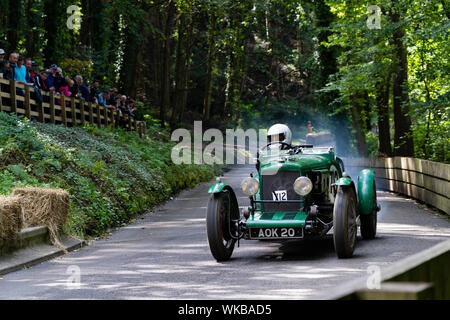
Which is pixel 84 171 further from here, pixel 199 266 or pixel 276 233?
pixel 276 233

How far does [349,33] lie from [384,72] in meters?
2.23

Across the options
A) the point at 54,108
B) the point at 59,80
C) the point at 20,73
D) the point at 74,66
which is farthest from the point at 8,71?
the point at 74,66

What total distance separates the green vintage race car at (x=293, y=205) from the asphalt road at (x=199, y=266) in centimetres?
37

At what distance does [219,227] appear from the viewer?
945 centimetres

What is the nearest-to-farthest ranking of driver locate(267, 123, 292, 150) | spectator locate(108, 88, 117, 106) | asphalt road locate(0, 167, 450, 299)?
asphalt road locate(0, 167, 450, 299) → driver locate(267, 123, 292, 150) → spectator locate(108, 88, 117, 106)

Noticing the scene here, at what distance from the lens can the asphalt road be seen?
7.35 m

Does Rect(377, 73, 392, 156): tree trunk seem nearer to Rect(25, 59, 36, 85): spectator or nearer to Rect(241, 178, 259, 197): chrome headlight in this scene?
Rect(25, 59, 36, 85): spectator

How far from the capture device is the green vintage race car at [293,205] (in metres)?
9.44

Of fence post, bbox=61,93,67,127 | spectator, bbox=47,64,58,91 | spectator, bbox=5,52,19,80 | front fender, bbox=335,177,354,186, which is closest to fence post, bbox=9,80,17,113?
spectator, bbox=5,52,19,80

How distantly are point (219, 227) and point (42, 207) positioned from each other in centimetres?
356

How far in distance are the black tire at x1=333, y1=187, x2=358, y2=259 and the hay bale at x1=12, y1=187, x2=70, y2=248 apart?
4.87 metres

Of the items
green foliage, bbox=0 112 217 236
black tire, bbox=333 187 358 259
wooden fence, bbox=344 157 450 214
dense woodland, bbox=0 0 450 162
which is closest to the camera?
black tire, bbox=333 187 358 259

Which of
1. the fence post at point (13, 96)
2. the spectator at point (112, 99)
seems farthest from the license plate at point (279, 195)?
the spectator at point (112, 99)

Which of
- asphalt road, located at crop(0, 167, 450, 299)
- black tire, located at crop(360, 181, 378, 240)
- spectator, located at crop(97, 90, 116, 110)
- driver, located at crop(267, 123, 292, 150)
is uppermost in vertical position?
spectator, located at crop(97, 90, 116, 110)
